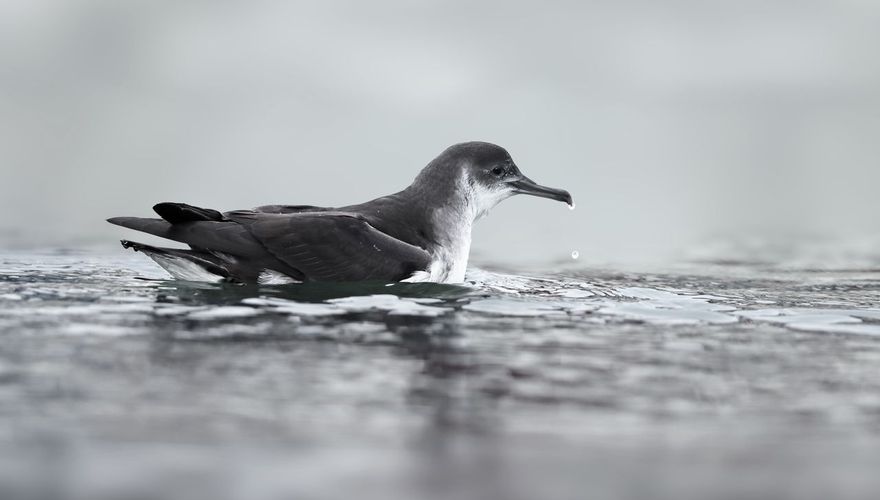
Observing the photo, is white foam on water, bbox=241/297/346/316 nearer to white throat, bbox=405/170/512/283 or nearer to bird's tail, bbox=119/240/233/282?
bird's tail, bbox=119/240/233/282

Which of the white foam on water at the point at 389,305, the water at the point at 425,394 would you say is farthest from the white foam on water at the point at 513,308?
the white foam on water at the point at 389,305

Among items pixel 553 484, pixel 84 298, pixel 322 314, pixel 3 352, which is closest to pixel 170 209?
pixel 84 298

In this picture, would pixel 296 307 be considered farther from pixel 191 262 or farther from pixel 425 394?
pixel 425 394

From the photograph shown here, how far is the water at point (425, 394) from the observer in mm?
3881

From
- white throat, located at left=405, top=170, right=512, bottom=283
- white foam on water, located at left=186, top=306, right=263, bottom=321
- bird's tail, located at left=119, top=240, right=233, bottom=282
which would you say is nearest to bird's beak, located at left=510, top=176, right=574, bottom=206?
white throat, located at left=405, top=170, right=512, bottom=283

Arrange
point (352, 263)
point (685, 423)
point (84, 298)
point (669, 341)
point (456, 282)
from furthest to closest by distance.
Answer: point (456, 282), point (352, 263), point (84, 298), point (669, 341), point (685, 423)

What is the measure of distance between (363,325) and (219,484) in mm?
3038

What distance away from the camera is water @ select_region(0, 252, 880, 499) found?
12.7 ft

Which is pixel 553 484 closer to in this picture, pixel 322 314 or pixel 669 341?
pixel 669 341

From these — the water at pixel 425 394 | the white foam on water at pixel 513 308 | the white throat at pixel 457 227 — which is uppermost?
the white throat at pixel 457 227

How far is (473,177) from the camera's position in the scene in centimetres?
946

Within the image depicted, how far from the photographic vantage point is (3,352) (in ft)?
18.9

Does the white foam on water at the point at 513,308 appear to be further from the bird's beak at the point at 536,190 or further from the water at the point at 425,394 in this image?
the bird's beak at the point at 536,190

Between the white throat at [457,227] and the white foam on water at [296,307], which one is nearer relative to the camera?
the white foam on water at [296,307]
